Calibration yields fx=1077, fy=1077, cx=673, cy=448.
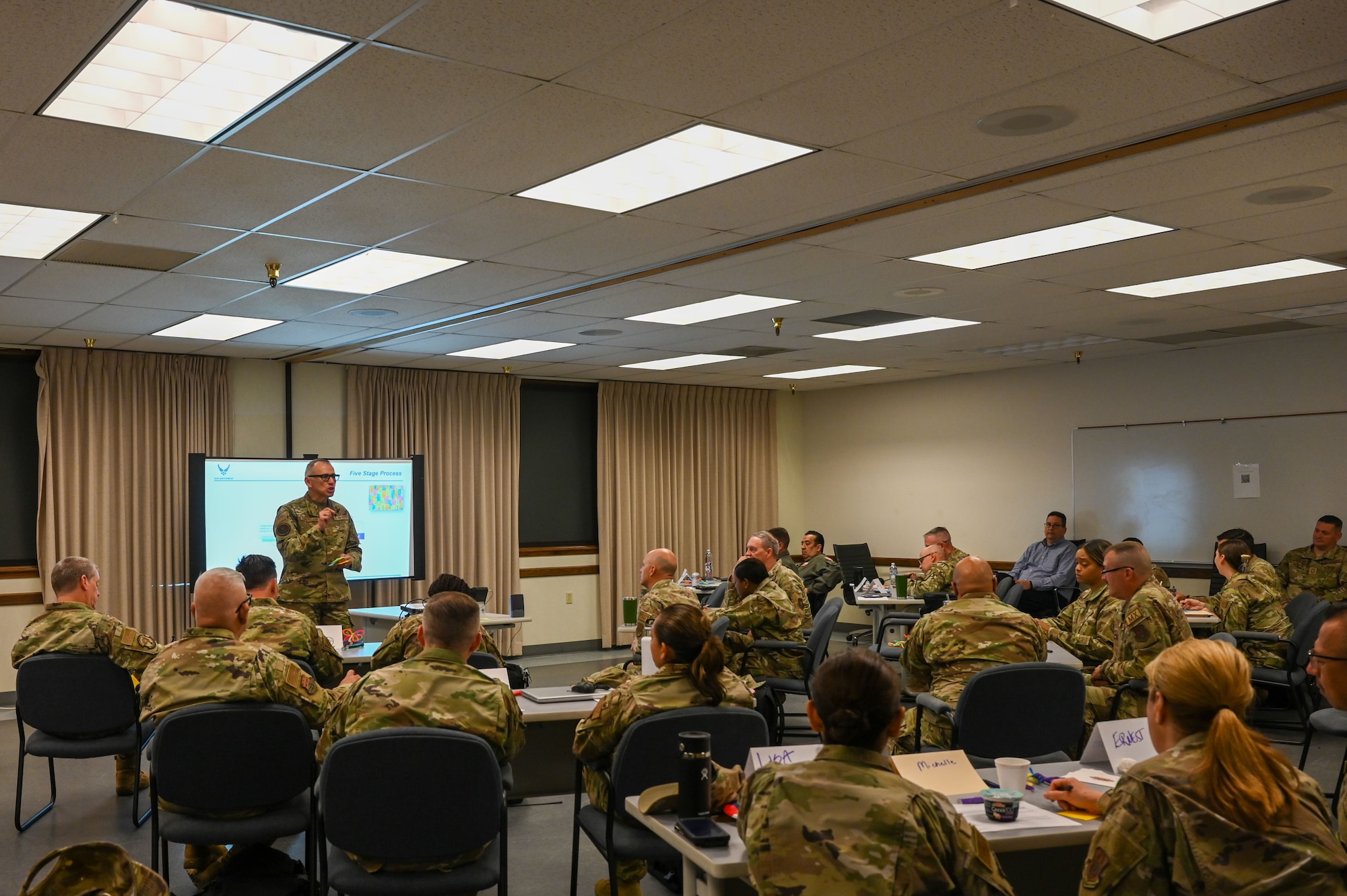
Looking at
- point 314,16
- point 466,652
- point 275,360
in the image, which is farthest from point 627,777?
point 275,360

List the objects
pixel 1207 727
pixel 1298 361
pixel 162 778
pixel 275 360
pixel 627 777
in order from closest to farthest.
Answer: pixel 1207 727, pixel 627 777, pixel 162 778, pixel 1298 361, pixel 275 360

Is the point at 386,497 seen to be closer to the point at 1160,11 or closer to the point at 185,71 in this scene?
the point at 185,71

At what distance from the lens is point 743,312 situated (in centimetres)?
709

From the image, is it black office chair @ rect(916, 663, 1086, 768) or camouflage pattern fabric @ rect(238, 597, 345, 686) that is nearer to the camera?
black office chair @ rect(916, 663, 1086, 768)

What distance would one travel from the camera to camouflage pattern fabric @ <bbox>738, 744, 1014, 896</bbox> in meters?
1.97

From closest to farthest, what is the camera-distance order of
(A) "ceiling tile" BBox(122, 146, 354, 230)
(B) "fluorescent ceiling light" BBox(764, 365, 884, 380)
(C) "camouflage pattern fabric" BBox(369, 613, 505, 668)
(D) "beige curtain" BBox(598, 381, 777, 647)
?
1. (A) "ceiling tile" BBox(122, 146, 354, 230)
2. (C) "camouflage pattern fabric" BBox(369, 613, 505, 668)
3. (B) "fluorescent ceiling light" BBox(764, 365, 884, 380)
4. (D) "beige curtain" BBox(598, 381, 777, 647)

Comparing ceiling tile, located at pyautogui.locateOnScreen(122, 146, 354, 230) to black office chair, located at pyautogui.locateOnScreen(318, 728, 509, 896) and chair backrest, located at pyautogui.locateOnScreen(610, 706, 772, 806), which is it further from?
chair backrest, located at pyautogui.locateOnScreen(610, 706, 772, 806)

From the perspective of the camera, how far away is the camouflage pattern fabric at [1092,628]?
17.3 feet

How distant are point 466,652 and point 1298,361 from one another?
7773 mm

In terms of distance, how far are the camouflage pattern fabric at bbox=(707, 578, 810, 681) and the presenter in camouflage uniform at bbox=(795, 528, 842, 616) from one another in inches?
85.7

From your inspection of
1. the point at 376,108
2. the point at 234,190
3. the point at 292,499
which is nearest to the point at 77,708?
the point at 234,190

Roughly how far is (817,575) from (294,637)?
16.2ft

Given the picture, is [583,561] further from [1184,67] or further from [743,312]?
[1184,67]

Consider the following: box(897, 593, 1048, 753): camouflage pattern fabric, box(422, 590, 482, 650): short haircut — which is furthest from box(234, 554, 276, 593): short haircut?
box(897, 593, 1048, 753): camouflage pattern fabric
